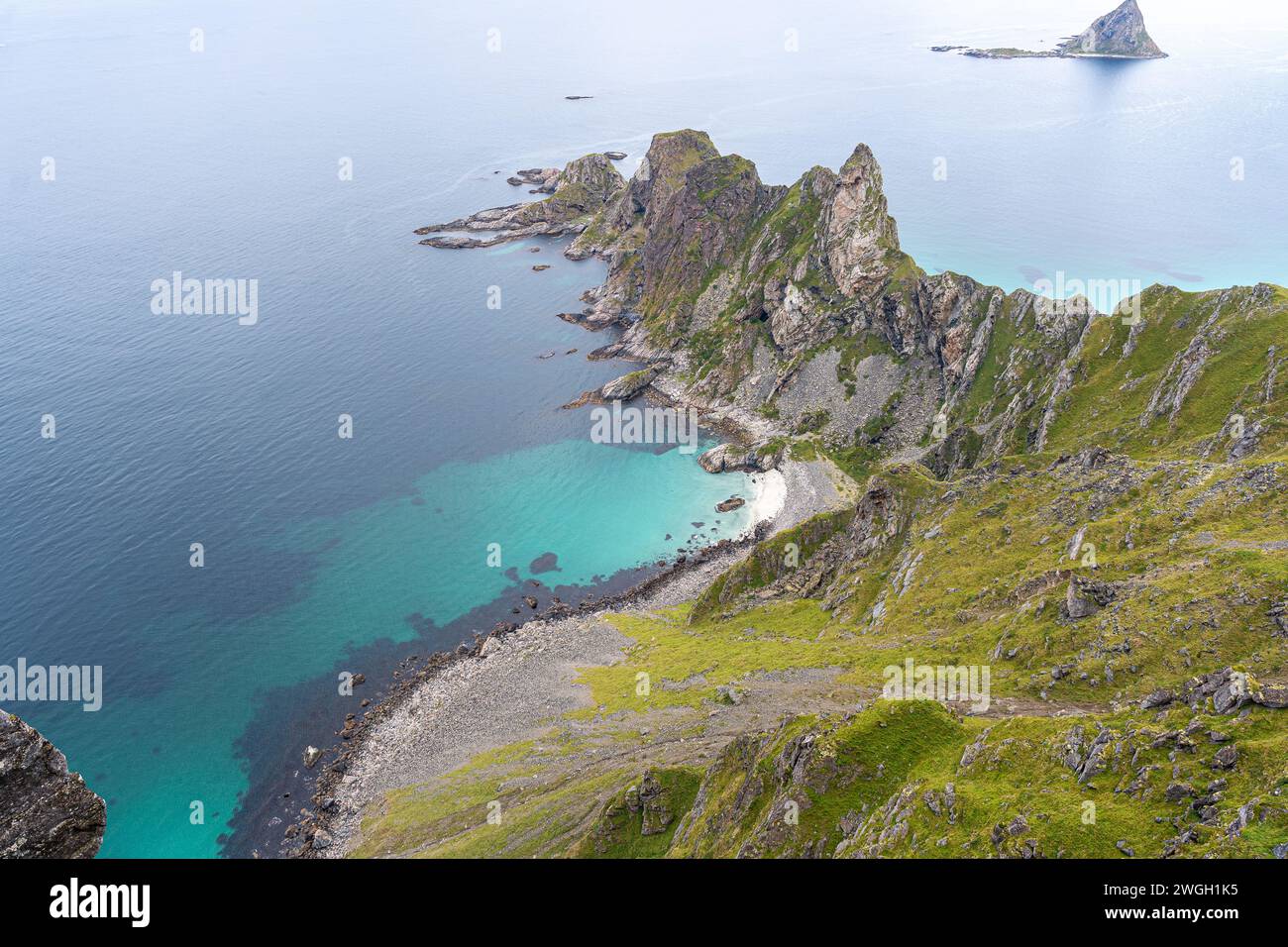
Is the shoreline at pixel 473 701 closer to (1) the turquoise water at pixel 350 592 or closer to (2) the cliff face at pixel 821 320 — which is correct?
(1) the turquoise water at pixel 350 592

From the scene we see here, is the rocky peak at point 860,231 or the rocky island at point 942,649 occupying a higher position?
the rocky peak at point 860,231

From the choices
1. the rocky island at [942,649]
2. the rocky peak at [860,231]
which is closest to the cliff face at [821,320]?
the rocky peak at [860,231]

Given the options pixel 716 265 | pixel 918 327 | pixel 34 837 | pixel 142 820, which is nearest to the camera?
pixel 34 837

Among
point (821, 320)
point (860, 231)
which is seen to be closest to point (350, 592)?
point (821, 320)

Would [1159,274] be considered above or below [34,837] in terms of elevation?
above


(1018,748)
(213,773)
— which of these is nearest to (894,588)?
(1018,748)

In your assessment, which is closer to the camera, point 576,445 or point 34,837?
point 34,837
